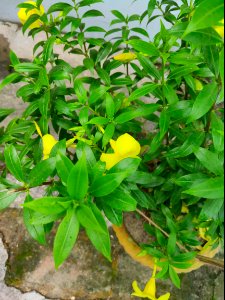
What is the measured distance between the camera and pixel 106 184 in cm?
71

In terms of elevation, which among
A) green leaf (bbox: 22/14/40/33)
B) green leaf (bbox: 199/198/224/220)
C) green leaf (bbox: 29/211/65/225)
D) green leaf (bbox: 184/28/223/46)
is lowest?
green leaf (bbox: 199/198/224/220)

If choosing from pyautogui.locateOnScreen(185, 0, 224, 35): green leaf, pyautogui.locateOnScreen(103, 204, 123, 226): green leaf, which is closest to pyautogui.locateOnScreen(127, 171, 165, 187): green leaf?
pyautogui.locateOnScreen(103, 204, 123, 226): green leaf

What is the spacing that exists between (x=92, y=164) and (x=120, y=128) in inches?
9.5

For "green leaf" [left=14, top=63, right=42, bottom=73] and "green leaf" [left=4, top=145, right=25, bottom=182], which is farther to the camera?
"green leaf" [left=14, top=63, right=42, bottom=73]

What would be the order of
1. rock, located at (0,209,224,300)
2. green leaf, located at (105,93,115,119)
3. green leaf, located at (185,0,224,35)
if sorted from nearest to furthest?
green leaf, located at (185,0,224,35) < green leaf, located at (105,93,115,119) < rock, located at (0,209,224,300)

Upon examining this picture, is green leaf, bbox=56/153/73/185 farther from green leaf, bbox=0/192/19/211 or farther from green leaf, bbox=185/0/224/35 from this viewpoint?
green leaf, bbox=185/0/224/35

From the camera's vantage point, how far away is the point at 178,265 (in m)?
A: 1.00

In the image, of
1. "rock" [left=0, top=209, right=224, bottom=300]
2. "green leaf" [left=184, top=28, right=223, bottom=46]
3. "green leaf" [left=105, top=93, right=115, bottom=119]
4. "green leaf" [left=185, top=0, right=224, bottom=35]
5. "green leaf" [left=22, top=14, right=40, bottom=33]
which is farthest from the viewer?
"rock" [left=0, top=209, right=224, bottom=300]

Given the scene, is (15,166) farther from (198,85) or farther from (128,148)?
(198,85)

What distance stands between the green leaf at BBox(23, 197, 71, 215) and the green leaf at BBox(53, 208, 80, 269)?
16 millimetres

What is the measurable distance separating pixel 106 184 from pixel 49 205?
0.11m

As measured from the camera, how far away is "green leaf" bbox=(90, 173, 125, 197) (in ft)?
2.30

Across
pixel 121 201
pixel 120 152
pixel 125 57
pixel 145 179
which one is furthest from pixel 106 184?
pixel 125 57

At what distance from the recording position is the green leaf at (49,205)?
66cm
